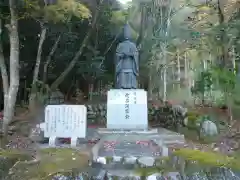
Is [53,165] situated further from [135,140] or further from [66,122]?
[135,140]

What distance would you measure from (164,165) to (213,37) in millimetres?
8186

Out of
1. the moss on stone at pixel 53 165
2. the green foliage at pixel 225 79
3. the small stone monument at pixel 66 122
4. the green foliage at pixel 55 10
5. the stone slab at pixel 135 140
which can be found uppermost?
the green foliage at pixel 55 10

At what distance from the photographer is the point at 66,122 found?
817 centimetres

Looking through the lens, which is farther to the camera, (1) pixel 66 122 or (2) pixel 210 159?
(1) pixel 66 122

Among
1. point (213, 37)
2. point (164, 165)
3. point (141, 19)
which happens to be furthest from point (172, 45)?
point (164, 165)

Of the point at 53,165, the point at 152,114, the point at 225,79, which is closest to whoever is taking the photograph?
the point at 53,165

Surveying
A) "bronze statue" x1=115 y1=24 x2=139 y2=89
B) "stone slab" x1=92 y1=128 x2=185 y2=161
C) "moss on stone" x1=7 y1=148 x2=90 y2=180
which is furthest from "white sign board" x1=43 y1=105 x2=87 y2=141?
"bronze statue" x1=115 y1=24 x2=139 y2=89

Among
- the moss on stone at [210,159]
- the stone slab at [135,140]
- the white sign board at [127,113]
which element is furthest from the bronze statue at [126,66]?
the moss on stone at [210,159]

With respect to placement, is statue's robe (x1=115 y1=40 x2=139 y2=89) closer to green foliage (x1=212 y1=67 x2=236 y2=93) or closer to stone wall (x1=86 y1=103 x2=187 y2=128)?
green foliage (x1=212 y1=67 x2=236 y2=93)

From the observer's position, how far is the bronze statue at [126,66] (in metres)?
10.1

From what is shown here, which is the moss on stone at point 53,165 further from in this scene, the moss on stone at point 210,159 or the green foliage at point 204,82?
the green foliage at point 204,82

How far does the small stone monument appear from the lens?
8156mm

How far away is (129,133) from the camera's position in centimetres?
877

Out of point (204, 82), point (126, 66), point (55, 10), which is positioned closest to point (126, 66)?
point (126, 66)
